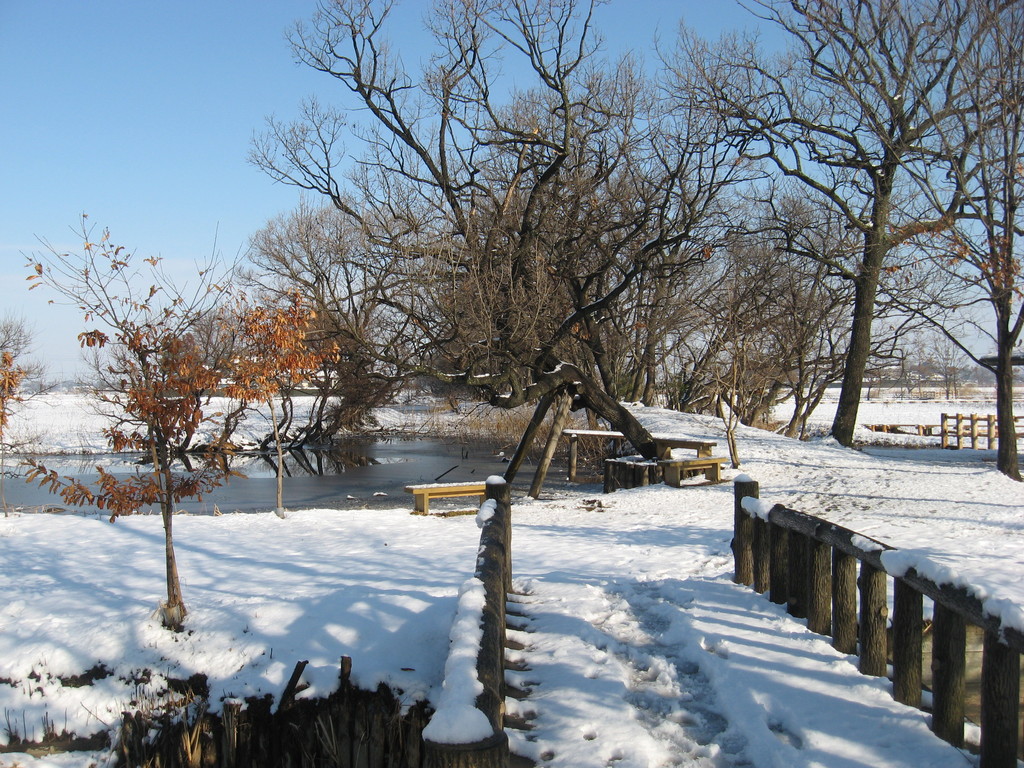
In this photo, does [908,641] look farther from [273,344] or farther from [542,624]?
[273,344]

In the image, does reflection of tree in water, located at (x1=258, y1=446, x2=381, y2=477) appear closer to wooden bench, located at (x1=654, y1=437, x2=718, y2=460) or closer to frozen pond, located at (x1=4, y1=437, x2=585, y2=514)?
frozen pond, located at (x1=4, y1=437, x2=585, y2=514)

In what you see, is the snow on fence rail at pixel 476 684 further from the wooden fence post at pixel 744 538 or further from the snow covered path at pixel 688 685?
the wooden fence post at pixel 744 538

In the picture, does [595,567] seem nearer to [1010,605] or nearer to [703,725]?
[703,725]

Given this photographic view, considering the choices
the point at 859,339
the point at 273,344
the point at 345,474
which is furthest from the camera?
the point at 345,474

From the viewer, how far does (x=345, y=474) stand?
80.7 ft

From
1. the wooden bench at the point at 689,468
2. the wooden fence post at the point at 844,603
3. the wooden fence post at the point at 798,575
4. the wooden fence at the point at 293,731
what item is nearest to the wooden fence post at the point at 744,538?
the wooden fence post at the point at 798,575

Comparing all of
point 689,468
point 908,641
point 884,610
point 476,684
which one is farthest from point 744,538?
point 689,468

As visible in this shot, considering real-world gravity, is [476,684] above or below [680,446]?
below

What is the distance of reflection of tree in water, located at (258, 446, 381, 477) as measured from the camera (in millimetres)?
26234

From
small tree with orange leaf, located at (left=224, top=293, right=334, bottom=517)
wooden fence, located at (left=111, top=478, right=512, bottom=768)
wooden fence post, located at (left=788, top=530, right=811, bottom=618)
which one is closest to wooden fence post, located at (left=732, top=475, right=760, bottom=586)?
wooden fence post, located at (left=788, top=530, right=811, bottom=618)

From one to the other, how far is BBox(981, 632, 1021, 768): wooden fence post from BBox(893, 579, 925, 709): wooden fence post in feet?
2.55

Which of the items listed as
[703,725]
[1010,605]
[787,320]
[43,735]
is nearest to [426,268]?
[43,735]

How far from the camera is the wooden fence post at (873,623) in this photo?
14.9 ft

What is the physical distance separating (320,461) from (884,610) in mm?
26501
